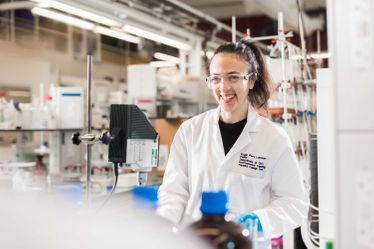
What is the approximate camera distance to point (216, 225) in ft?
1.95

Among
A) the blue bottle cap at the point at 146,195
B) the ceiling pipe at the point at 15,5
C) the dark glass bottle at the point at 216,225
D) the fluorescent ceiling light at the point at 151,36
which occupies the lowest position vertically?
the dark glass bottle at the point at 216,225

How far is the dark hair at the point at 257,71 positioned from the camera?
5.03ft

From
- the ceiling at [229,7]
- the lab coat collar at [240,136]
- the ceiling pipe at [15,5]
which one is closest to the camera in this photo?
the lab coat collar at [240,136]

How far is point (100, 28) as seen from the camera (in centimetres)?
502

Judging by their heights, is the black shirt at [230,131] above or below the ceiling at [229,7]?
below

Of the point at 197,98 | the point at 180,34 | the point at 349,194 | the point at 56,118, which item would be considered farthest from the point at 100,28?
the point at 349,194

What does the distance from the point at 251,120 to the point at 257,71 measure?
8.1 inches

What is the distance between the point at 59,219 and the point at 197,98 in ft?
15.1

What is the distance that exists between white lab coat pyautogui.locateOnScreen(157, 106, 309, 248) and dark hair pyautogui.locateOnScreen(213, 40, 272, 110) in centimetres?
Result: 13

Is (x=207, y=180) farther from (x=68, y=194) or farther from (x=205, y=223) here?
(x=205, y=223)

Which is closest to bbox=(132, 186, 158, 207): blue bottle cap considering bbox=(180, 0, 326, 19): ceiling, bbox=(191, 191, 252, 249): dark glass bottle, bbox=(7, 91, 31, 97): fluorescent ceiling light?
bbox=(191, 191, 252, 249): dark glass bottle

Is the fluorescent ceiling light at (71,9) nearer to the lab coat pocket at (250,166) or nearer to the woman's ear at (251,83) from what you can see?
the woman's ear at (251,83)

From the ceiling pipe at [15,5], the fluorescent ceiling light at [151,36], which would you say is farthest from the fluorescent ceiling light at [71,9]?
the ceiling pipe at [15,5]

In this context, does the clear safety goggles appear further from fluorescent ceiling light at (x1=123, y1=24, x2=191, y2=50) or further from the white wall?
fluorescent ceiling light at (x1=123, y1=24, x2=191, y2=50)
